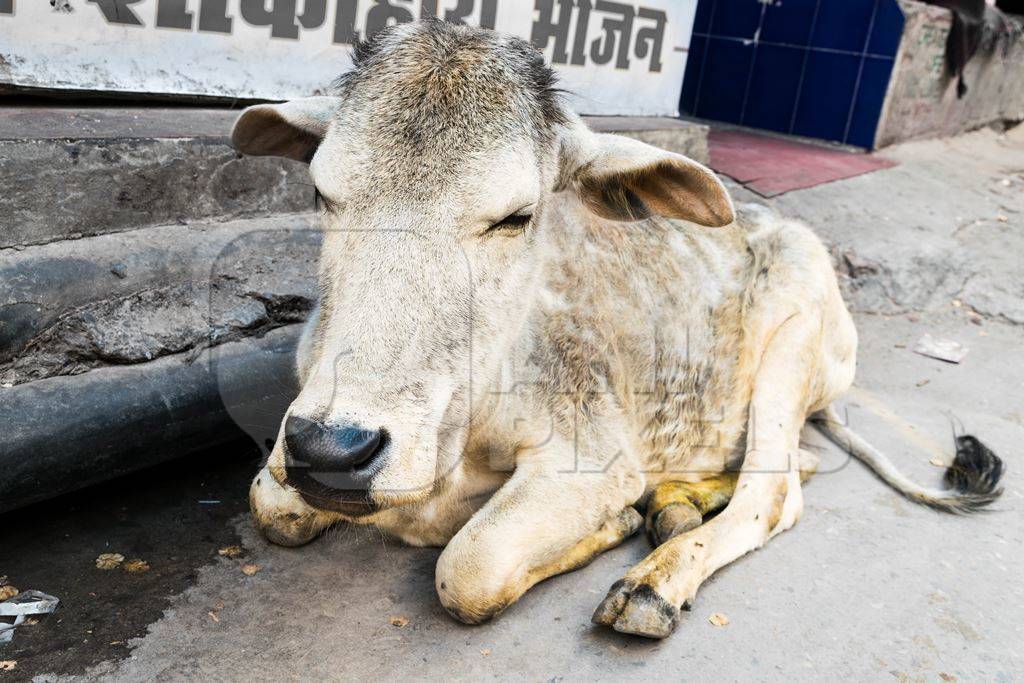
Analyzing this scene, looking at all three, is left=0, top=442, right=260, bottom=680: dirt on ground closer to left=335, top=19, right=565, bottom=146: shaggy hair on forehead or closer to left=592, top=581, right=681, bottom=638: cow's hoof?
left=592, top=581, right=681, bottom=638: cow's hoof

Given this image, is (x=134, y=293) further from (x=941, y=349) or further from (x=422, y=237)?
(x=941, y=349)

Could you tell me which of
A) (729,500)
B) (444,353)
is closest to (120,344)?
(444,353)

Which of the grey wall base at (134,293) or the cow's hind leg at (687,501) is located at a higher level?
the grey wall base at (134,293)

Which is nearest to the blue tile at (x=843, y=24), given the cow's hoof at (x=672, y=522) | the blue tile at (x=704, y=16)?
the blue tile at (x=704, y=16)

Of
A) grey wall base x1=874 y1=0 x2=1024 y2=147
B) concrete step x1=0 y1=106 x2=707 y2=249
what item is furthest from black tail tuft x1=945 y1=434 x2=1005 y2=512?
grey wall base x1=874 y1=0 x2=1024 y2=147

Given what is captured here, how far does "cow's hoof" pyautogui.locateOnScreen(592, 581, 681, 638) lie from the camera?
9.17 feet

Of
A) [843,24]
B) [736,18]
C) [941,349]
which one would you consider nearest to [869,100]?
[843,24]

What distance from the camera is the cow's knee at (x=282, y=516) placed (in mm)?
3170

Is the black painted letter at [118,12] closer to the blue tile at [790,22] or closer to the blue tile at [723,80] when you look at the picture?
the blue tile at [790,22]

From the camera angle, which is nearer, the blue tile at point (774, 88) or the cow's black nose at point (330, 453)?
the cow's black nose at point (330, 453)

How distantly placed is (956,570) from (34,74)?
3.84 metres

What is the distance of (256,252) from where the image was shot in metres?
4.07

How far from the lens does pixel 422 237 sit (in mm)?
2389

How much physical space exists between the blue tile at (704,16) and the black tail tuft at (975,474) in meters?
7.24
